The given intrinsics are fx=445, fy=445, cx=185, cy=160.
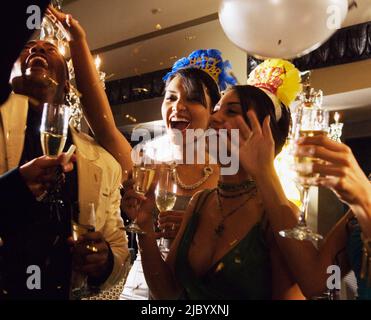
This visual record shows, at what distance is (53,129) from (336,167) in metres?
0.72

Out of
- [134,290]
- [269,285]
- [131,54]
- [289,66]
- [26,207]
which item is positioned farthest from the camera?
[131,54]

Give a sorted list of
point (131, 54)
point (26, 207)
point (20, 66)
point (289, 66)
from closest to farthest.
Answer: point (26, 207) → point (20, 66) → point (289, 66) → point (131, 54)

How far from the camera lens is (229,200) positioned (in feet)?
4.82

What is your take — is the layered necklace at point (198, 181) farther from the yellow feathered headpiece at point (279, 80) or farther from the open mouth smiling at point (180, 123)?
the yellow feathered headpiece at point (279, 80)

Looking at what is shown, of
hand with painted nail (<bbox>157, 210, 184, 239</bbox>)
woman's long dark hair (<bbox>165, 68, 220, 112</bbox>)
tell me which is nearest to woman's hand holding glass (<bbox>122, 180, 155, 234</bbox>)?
hand with painted nail (<bbox>157, 210, 184, 239</bbox>)

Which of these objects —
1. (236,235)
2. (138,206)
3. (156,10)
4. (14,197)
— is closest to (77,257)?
(138,206)

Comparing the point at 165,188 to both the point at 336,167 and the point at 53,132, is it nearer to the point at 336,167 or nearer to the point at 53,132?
the point at 53,132

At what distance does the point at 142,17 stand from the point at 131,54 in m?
0.81

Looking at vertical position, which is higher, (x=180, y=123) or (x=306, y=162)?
(x=180, y=123)

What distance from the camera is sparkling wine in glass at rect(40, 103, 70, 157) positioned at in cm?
116

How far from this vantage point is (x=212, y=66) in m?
2.24

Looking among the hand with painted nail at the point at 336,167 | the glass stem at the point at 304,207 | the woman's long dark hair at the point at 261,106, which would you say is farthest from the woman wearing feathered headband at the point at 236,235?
the hand with painted nail at the point at 336,167
